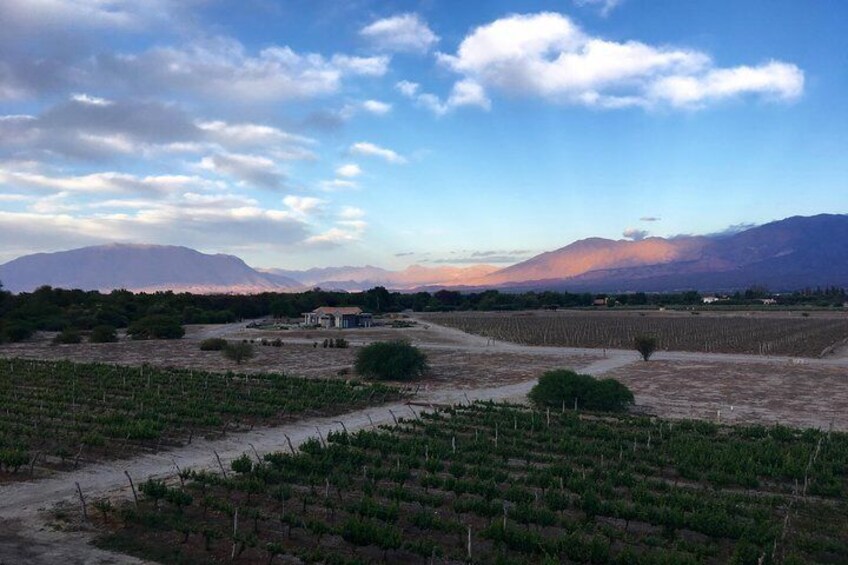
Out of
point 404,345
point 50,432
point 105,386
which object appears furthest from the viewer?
point 404,345

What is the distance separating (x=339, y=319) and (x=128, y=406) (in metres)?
59.1

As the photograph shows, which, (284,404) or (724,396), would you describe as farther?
(724,396)

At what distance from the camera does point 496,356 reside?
47.6m

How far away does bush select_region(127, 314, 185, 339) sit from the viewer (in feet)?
213

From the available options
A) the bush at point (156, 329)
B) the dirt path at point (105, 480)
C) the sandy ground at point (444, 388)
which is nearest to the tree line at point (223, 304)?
the bush at point (156, 329)

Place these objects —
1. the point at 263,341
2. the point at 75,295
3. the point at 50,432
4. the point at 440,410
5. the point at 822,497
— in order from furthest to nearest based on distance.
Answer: the point at 75,295 → the point at 263,341 → the point at 440,410 → the point at 50,432 → the point at 822,497

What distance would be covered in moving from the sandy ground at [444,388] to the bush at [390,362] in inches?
54.9

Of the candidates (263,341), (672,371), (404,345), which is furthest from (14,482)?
(263,341)

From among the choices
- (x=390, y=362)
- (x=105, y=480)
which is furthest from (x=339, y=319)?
(x=105, y=480)

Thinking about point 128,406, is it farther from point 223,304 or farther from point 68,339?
point 223,304

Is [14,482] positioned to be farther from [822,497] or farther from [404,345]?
[404,345]

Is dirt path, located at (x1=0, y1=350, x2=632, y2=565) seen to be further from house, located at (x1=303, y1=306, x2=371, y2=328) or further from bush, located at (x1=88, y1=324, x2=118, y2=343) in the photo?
house, located at (x1=303, y1=306, x2=371, y2=328)

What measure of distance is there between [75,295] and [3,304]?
19.5 m

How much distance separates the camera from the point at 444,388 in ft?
105
